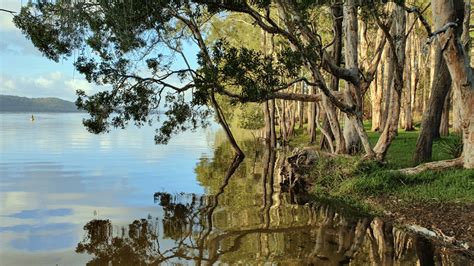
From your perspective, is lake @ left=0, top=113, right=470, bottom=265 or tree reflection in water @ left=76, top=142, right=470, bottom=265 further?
lake @ left=0, top=113, right=470, bottom=265

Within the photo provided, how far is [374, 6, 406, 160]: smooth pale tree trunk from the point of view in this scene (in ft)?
42.1

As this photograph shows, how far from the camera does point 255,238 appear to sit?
27.2 ft

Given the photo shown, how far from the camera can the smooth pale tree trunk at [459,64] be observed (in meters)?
10.6

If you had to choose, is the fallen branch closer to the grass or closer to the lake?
the grass

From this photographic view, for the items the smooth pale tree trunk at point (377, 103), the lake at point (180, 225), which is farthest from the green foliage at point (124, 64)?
the smooth pale tree trunk at point (377, 103)

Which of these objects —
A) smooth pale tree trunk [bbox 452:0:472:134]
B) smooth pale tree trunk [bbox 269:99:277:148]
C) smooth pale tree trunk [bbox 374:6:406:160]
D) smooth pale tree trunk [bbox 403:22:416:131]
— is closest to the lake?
smooth pale tree trunk [bbox 374:6:406:160]

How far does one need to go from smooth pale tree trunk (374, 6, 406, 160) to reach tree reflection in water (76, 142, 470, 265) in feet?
10.9

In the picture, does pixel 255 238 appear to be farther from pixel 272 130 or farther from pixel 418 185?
pixel 272 130

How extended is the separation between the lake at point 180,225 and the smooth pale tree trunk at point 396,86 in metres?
3.10

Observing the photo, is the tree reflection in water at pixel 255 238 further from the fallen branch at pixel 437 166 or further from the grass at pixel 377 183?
the fallen branch at pixel 437 166

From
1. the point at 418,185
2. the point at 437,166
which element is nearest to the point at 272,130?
the point at 437,166

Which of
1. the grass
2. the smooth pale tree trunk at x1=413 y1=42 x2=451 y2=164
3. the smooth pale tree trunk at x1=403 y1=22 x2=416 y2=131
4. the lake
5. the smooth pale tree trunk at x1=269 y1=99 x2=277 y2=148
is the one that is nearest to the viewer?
the lake

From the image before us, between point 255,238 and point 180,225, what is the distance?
1.87 m

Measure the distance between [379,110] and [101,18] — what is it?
20048mm
